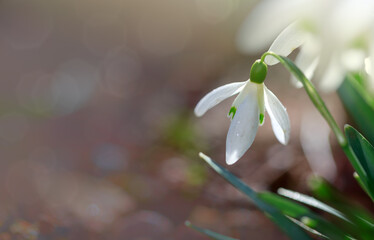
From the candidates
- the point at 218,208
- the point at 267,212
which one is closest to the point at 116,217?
the point at 218,208

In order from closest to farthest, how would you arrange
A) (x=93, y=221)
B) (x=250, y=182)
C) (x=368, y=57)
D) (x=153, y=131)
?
(x=368, y=57), (x=93, y=221), (x=250, y=182), (x=153, y=131)

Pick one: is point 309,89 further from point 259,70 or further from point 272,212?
point 272,212

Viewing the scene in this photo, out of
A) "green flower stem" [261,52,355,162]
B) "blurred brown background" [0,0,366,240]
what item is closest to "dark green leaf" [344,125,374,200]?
"green flower stem" [261,52,355,162]

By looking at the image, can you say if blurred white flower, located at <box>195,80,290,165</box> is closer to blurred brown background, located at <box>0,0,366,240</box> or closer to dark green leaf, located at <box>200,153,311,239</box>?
dark green leaf, located at <box>200,153,311,239</box>

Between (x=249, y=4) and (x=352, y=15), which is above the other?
(x=249, y=4)

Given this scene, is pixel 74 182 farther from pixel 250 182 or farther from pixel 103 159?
pixel 250 182

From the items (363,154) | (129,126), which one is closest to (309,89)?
(363,154)

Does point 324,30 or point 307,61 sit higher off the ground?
point 307,61

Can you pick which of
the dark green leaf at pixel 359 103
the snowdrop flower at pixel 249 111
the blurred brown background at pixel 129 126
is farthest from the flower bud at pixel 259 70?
the blurred brown background at pixel 129 126
